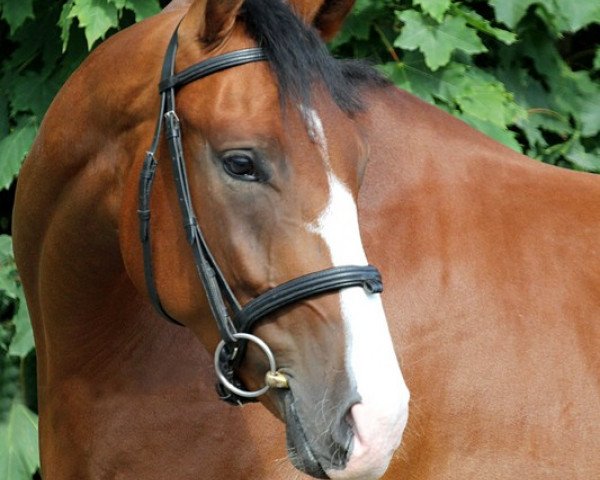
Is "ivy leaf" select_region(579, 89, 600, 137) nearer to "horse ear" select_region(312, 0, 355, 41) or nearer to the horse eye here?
"horse ear" select_region(312, 0, 355, 41)

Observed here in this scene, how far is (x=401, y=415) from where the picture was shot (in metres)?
1.64

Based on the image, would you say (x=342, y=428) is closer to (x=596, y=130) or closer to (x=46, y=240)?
(x=46, y=240)

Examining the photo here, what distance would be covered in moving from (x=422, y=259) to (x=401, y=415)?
68 centimetres

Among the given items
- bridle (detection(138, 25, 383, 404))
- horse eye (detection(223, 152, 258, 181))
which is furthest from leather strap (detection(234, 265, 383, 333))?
horse eye (detection(223, 152, 258, 181))

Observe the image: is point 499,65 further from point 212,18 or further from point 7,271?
point 212,18

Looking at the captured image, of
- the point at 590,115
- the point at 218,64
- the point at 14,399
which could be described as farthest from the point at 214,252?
the point at 590,115

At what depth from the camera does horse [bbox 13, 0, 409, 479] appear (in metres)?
1.67

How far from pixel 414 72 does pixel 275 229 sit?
1.69m

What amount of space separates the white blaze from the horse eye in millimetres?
141

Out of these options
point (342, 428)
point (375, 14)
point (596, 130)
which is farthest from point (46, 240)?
point (596, 130)

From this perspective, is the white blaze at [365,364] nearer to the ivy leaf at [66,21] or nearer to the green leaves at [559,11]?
the ivy leaf at [66,21]

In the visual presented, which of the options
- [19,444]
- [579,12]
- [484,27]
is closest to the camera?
[19,444]

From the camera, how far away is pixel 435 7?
3.08m

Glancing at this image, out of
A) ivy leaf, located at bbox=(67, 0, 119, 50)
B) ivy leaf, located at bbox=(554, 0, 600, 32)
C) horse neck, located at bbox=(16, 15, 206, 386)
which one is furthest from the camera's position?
ivy leaf, located at bbox=(554, 0, 600, 32)
